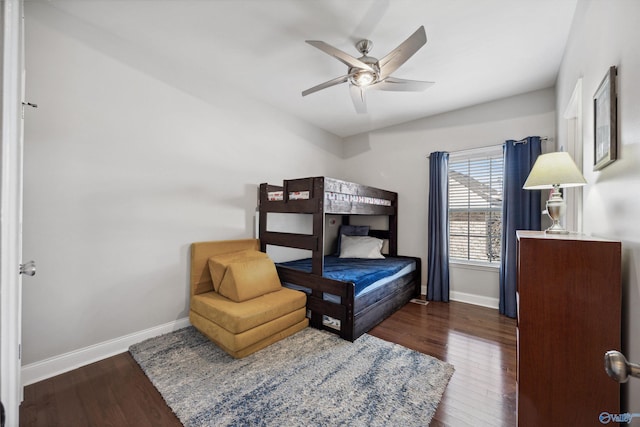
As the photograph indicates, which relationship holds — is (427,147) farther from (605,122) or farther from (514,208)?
(605,122)

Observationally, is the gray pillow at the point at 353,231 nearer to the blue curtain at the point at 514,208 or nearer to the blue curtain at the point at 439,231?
the blue curtain at the point at 439,231

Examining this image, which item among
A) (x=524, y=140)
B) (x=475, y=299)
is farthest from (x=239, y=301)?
(x=524, y=140)

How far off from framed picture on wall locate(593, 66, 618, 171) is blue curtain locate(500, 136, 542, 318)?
5.57ft

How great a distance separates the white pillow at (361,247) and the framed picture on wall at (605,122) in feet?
8.48

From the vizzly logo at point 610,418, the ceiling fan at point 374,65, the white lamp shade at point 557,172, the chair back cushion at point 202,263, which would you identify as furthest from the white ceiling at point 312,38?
the vizzly logo at point 610,418

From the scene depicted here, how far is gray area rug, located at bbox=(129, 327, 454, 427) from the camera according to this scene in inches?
57.2

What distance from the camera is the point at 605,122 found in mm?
1212

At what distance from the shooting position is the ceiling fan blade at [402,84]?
220cm

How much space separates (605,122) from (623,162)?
31 centimetres

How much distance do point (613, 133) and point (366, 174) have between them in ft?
10.9

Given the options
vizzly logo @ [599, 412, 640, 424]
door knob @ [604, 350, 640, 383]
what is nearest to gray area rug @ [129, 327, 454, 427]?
vizzly logo @ [599, 412, 640, 424]

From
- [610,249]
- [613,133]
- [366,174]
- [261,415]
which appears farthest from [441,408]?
[366,174]

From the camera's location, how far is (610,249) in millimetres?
1050

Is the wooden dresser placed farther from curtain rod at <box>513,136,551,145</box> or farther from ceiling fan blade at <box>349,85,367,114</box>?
curtain rod at <box>513,136,551,145</box>
